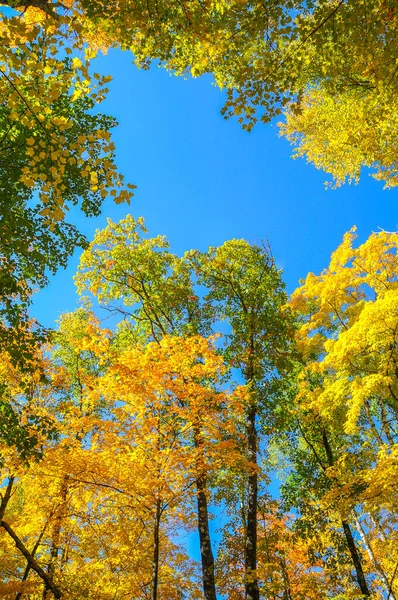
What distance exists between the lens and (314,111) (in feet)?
26.5

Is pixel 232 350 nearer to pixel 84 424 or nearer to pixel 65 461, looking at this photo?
pixel 84 424

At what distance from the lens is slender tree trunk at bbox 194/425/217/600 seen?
679cm

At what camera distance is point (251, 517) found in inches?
310

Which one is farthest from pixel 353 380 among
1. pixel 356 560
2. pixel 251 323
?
pixel 356 560

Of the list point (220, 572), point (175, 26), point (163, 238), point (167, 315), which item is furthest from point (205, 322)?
point (175, 26)

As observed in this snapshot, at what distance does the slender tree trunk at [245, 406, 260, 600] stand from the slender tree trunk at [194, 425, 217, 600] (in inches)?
25.9

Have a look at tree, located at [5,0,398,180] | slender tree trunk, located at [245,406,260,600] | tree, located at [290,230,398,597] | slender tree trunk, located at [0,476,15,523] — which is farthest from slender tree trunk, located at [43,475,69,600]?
tree, located at [5,0,398,180]

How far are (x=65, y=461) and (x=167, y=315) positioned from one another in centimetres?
564

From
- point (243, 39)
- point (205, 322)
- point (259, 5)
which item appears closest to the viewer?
point (259, 5)

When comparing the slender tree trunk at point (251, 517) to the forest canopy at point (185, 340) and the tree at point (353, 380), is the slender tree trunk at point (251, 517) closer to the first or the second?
the forest canopy at point (185, 340)

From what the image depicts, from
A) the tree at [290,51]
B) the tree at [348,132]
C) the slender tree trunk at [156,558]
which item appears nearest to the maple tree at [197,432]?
the slender tree trunk at [156,558]

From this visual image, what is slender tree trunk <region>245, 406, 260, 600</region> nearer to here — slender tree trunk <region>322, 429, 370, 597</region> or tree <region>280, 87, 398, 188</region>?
slender tree trunk <region>322, 429, 370, 597</region>

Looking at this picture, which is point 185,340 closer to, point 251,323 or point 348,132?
point 251,323

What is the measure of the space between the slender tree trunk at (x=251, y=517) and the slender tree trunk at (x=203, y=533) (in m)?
0.66
